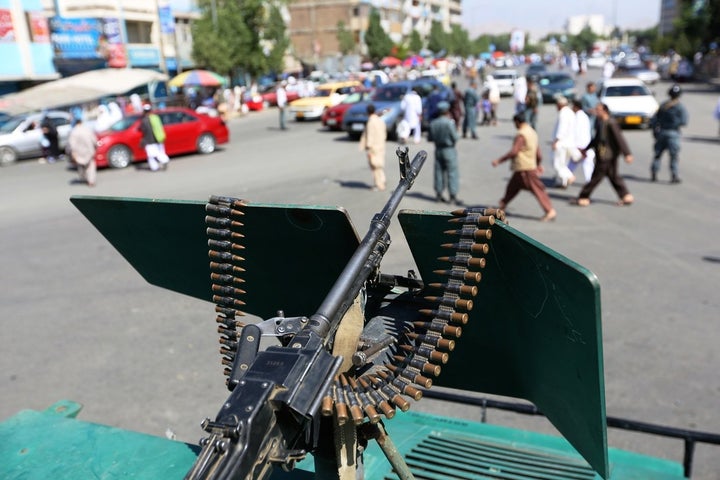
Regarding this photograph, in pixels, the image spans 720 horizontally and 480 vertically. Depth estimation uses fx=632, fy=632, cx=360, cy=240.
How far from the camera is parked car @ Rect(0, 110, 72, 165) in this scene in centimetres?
1912

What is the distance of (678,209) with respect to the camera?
413 inches

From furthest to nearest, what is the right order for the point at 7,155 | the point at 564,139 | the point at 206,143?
the point at 7,155, the point at 206,143, the point at 564,139

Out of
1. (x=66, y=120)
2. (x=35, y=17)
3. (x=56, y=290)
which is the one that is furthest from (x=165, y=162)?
(x=35, y=17)

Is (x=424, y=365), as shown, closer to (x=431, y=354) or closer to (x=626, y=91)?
(x=431, y=354)

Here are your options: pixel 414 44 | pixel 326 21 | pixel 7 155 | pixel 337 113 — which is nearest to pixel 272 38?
pixel 337 113

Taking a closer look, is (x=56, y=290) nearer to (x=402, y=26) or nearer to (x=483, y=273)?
(x=483, y=273)

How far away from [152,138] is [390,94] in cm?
921

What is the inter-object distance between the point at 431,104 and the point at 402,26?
6995cm

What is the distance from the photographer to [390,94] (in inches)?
866

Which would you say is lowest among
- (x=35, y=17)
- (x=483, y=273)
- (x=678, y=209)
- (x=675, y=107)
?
(x=678, y=209)

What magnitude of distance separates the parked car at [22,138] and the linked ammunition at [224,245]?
743 inches

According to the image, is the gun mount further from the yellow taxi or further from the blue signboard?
the blue signboard

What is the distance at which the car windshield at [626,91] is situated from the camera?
68.6 feet

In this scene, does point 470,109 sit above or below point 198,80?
below
